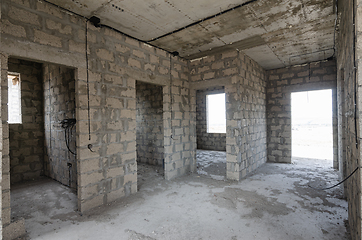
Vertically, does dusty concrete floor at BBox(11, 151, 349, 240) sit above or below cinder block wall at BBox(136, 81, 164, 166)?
below

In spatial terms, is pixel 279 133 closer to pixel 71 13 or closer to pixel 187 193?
pixel 187 193

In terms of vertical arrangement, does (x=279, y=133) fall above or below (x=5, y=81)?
below

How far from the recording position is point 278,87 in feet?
18.7

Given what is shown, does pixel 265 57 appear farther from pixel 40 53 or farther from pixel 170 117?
pixel 40 53

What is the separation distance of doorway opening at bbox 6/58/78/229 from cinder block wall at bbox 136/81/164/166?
2353 millimetres

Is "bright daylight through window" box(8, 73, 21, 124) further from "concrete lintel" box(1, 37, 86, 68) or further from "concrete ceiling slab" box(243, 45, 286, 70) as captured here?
"concrete ceiling slab" box(243, 45, 286, 70)

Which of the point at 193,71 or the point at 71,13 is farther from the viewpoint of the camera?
the point at 193,71

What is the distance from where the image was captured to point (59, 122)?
4141 millimetres

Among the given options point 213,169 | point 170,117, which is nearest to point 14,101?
point 170,117

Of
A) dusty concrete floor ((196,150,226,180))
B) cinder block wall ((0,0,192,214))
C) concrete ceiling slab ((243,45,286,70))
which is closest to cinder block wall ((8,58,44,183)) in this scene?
cinder block wall ((0,0,192,214))

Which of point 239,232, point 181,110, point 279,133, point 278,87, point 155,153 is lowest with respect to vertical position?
point 239,232

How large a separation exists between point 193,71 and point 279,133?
10.9 feet

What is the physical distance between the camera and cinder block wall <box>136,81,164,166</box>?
5.61 meters

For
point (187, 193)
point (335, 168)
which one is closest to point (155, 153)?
point (187, 193)
